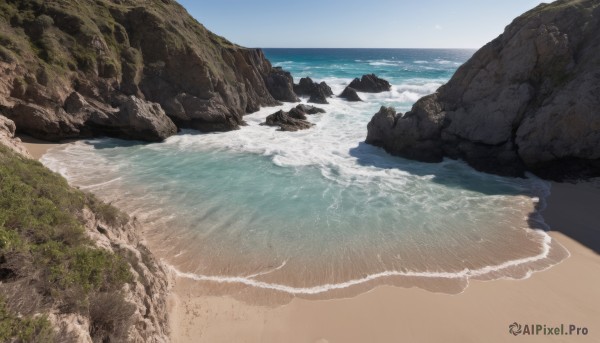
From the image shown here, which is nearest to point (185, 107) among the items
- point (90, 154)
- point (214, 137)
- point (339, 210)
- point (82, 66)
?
point (214, 137)

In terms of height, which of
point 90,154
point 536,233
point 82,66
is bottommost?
point 536,233

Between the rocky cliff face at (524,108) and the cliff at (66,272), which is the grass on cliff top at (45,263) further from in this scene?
the rocky cliff face at (524,108)

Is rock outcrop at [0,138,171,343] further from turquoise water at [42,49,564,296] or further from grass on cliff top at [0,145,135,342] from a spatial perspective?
turquoise water at [42,49,564,296]

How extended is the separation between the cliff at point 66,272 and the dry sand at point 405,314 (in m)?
1.30

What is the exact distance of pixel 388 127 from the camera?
25.5 meters

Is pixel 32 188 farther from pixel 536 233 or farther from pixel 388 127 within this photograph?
pixel 388 127

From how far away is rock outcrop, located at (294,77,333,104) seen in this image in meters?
48.9

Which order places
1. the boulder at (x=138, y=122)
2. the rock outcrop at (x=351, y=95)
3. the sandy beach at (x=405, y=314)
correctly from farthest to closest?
the rock outcrop at (x=351, y=95) < the boulder at (x=138, y=122) < the sandy beach at (x=405, y=314)

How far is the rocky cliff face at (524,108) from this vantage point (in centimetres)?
2006

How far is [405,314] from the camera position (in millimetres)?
9523

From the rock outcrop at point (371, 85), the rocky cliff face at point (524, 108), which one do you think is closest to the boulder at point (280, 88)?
the rock outcrop at point (371, 85)

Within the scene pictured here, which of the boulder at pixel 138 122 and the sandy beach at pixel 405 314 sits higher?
the boulder at pixel 138 122

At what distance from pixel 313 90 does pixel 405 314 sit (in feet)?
147

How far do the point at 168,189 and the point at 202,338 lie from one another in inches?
417
